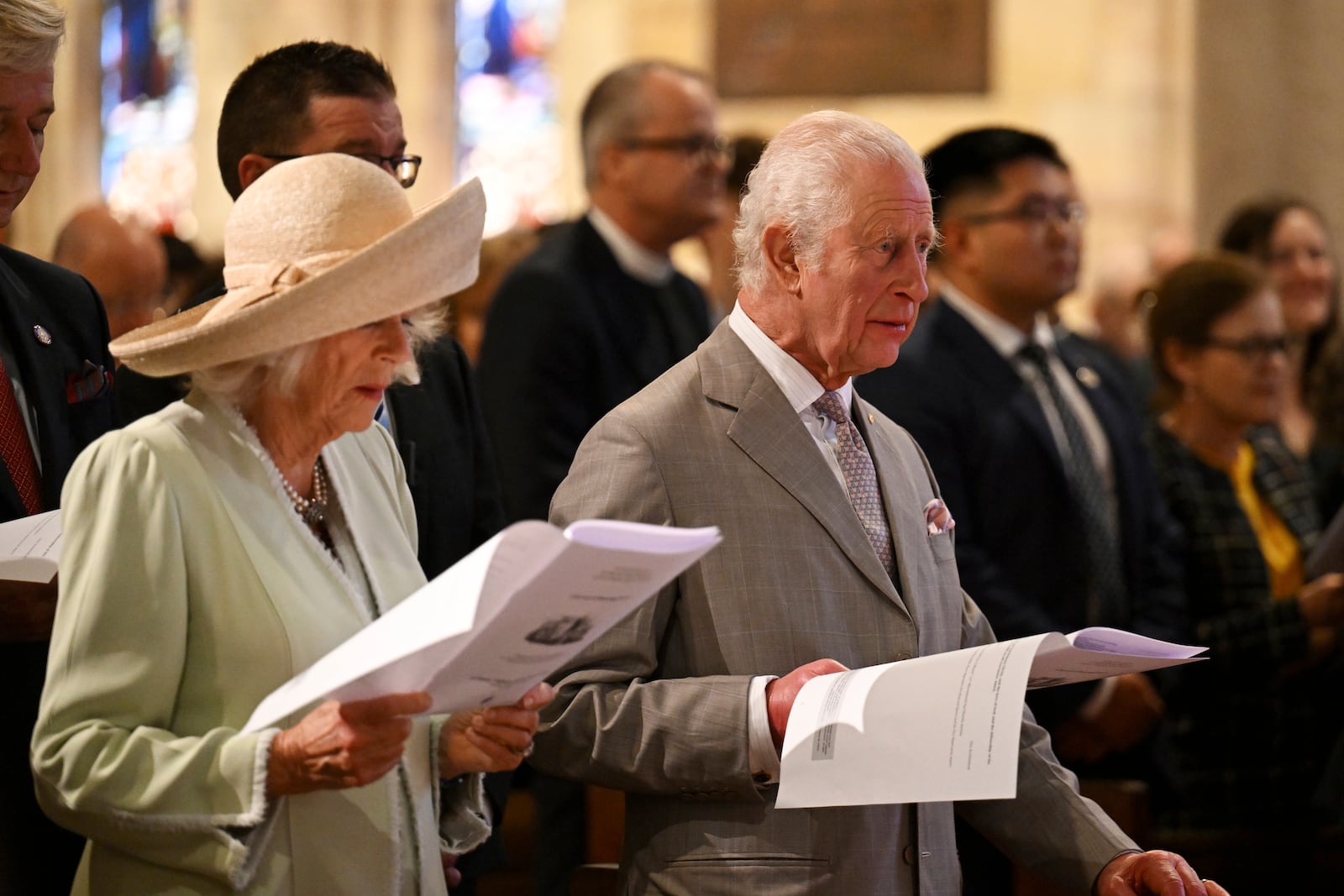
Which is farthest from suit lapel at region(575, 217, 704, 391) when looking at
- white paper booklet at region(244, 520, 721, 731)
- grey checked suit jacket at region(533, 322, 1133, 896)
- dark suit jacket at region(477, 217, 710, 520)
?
white paper booklet at region(244, 520, 721, 731)

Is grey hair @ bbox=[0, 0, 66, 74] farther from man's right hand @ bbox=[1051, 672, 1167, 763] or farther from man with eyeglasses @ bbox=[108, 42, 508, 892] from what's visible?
man's right hand @ bbox=[1051, 672, 1167, 763]

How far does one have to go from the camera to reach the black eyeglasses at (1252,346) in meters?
4.62

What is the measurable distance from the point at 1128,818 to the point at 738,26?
261 inches

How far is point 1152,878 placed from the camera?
2.43m

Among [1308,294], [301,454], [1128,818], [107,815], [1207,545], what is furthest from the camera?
[1308,294]

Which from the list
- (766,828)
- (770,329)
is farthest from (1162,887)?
(770,329)

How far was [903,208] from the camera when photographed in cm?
253

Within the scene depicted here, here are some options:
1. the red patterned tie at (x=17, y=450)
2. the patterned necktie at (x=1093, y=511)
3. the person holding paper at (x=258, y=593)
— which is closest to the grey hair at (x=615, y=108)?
the patterned necktie at (x=1093, y=511)

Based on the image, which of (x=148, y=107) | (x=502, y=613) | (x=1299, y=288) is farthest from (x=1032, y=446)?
(x=148, y=107)

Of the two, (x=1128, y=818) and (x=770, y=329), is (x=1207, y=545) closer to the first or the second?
(x=1128, y=818)

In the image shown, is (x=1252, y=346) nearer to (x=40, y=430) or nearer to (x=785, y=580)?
(x=785, y=580)

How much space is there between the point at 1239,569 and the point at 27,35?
10.9 feet

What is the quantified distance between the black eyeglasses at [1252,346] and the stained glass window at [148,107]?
923 centimetres

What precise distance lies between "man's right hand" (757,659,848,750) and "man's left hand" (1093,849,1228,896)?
1.87 feet
